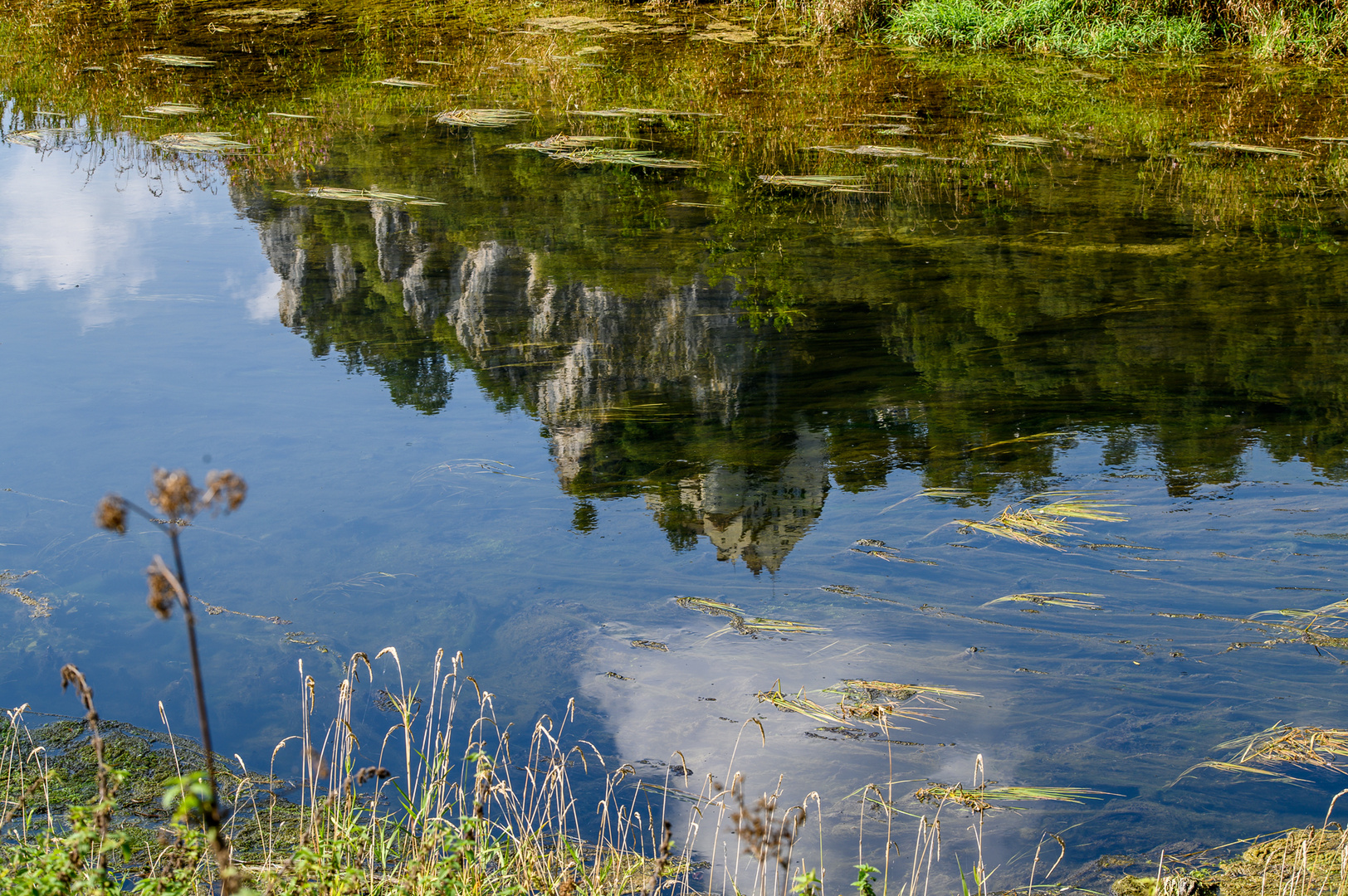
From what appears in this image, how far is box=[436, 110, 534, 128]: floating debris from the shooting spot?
9227 mm

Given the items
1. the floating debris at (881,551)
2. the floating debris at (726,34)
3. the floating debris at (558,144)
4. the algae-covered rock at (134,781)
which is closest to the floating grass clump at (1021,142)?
the floating debris at (558,144)

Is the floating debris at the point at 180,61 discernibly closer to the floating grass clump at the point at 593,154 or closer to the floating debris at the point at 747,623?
the floating grass clump at the point at 593,154

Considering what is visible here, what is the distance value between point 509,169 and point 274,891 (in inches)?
264

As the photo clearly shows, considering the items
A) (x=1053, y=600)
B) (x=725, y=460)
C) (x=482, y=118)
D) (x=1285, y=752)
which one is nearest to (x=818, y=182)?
(x=482, y=118)

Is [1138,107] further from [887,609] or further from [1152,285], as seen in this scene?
[887,609]

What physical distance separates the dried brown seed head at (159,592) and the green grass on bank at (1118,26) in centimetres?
1366

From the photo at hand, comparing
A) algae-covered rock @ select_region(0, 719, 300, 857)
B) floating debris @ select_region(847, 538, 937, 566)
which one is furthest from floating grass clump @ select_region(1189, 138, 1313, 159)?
algae-covered rock @ select_region(0, 719, 300, 857)

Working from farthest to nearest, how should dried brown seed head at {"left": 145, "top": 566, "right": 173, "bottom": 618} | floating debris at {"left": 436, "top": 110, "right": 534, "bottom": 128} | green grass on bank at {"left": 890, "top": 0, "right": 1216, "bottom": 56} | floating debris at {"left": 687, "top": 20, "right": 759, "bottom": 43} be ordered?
1. floating debris at {"left": 687, "top": 20, "right": 759, "bottom": 43}
2. green grass on bank at {"left": 890, "top": 0, "right": 1216, "bottom": 56}
3. floating debris at {"left": 436, "top": 110, "right": 534, "bottom": 128}
4. dried brown seed head at {"left": 145, "top": 566, "right": 173, "bottom": 618}

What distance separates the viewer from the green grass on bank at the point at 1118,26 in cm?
1205

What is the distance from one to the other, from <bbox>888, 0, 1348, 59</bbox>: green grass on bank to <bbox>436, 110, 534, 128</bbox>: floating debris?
6.11 meters

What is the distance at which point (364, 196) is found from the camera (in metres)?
7.29

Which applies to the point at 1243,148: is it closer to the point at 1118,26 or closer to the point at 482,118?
the point at 1118,26

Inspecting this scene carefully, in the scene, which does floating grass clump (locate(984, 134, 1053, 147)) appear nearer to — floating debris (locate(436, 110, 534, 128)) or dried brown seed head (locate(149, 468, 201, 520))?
floating debris (locate(436, 110, 534, 128))

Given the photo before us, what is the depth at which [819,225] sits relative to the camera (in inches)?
275
